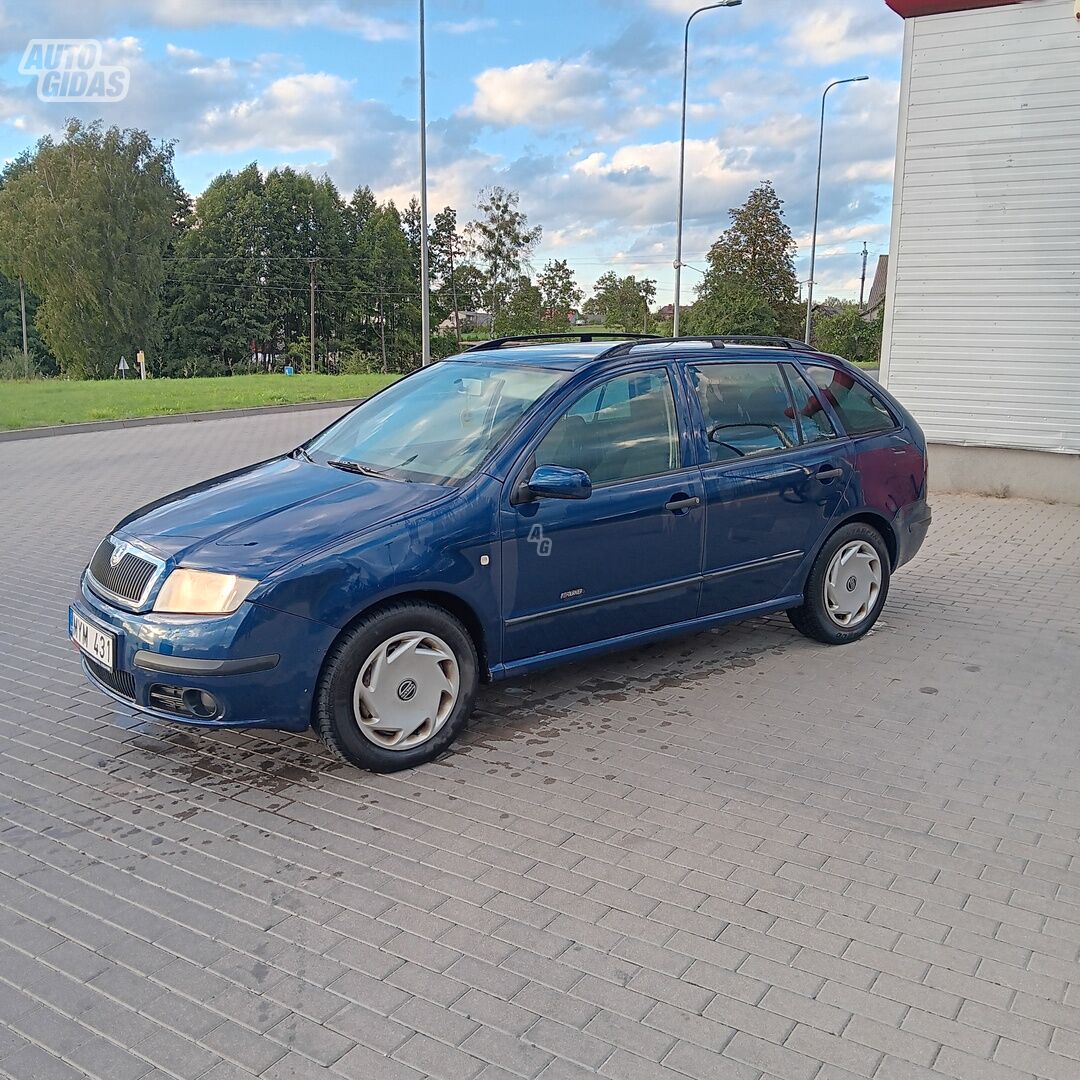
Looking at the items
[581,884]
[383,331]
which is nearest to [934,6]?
[581,884]

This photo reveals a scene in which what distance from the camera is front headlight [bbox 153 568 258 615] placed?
3900mm

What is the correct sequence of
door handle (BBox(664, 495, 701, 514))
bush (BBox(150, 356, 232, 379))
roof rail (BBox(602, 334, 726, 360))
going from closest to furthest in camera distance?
door handle (BBox(664, 495, 701, 514)) < roof rail (BBox(602, 334, 726, 360)) < bush (BBox(150, 356, 232, 379))

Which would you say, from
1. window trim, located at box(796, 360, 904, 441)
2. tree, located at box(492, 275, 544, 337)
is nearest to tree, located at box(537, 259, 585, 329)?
tree, located at box(492, 275, 544, 337)

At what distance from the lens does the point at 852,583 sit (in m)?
6.08

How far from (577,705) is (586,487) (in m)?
1.18

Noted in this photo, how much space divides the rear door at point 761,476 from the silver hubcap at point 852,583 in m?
0.30

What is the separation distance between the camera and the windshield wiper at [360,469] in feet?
15.3

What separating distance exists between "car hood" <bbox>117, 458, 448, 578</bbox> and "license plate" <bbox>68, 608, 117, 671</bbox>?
1.33 feet

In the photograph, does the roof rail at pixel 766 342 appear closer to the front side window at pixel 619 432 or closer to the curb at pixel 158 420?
the front side window at pixel 619 432

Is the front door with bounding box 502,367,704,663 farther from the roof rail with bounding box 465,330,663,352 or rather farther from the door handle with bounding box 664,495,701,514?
the roof rail with bounding box 465,330,663,352

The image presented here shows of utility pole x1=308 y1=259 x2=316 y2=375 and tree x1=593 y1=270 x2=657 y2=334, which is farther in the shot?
utility pole x1=308 y1=259 x2=316 y2=375

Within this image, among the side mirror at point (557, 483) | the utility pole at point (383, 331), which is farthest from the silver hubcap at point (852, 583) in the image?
the utility pole at point (383, 331)
